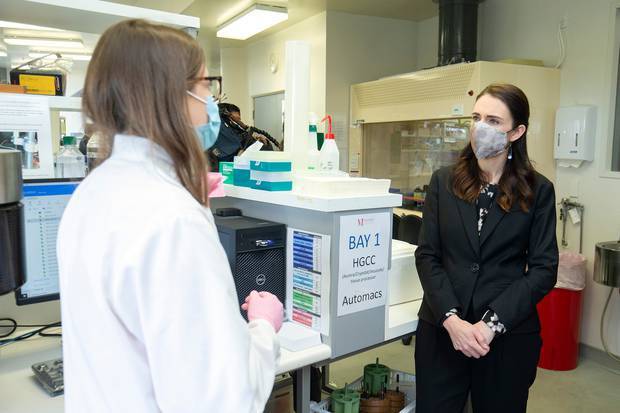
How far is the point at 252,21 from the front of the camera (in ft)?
15.8

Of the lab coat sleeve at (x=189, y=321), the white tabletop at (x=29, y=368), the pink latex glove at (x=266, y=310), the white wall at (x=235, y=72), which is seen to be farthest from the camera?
the white wall at (x=235, y=72)

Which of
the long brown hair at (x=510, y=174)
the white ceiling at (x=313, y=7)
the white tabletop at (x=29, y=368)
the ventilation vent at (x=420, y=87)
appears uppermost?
the white ceiling at (x=313, y=7)

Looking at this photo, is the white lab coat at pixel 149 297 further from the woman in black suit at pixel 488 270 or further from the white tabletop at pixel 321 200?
the woman in black suit at pixel 488 270

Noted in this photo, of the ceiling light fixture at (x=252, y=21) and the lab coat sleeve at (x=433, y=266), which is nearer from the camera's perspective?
the lab coat sleeve at (x=433, y=266)

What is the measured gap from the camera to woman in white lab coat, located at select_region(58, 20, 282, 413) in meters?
0.68

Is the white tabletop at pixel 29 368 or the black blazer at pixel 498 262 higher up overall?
the black blazer at pixel 498 262

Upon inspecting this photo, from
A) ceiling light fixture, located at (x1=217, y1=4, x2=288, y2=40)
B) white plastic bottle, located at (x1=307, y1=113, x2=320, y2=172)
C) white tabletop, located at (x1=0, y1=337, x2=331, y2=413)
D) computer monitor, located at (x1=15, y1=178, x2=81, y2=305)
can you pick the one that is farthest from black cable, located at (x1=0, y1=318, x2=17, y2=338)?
ceiling light fixture, located at (x1=217, y1=4, x2=288, y2=40)

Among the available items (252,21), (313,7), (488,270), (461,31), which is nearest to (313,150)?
(488,270)

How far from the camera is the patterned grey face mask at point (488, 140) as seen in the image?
1602mm

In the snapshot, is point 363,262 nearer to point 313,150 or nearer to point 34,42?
point 313,150

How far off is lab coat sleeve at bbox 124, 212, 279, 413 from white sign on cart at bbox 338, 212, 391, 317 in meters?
0.72

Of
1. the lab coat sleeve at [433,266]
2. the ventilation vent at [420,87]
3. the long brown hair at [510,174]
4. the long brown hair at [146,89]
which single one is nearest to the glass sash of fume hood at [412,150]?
the ventilation vent at [420,87]

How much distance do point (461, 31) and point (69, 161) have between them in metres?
3.12

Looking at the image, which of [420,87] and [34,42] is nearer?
[420,87]
